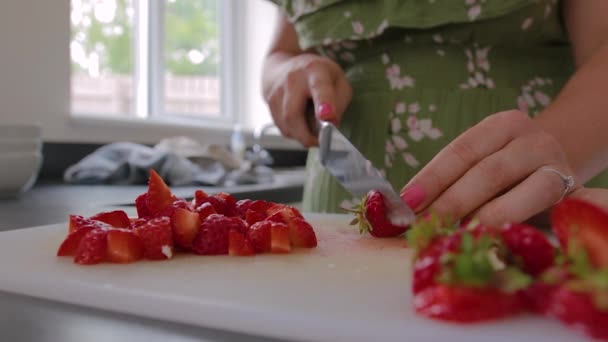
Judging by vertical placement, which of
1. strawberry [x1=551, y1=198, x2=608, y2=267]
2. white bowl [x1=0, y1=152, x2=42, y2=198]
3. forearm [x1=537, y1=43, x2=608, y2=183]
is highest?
forearm [x1=537, y1=43, x2=608, y2=183]

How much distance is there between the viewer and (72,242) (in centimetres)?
70

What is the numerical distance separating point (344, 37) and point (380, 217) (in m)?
0.45

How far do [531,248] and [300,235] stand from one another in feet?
1.06

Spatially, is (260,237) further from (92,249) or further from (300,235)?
(92,249)

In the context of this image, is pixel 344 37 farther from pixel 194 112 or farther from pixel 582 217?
pixel 194 112

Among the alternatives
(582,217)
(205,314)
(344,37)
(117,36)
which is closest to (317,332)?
(205,314)

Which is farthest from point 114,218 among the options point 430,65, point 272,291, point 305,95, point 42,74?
point 42,74

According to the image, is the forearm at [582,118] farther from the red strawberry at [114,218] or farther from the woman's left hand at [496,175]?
the red strawberry at [114,218]

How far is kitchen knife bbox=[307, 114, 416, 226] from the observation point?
0.81 metres

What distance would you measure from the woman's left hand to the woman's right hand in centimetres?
22

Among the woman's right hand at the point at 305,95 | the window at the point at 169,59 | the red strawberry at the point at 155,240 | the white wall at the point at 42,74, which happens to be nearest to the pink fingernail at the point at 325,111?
the woman's right hand at the point at 305,95

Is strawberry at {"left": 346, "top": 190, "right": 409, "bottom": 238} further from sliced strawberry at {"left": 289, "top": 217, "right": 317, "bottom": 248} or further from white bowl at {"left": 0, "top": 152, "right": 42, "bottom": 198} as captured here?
white bowl at {"left": 0, "top": 152, "right": 42, "bottom": 198}

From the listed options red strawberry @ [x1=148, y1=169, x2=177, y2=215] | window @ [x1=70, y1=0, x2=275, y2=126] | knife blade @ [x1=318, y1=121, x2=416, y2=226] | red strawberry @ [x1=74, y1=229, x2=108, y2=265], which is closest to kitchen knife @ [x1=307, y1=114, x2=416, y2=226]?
knife blade @ [x1=318, y1=121, x2=416, y2=226]

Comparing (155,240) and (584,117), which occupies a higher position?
(584,117)
